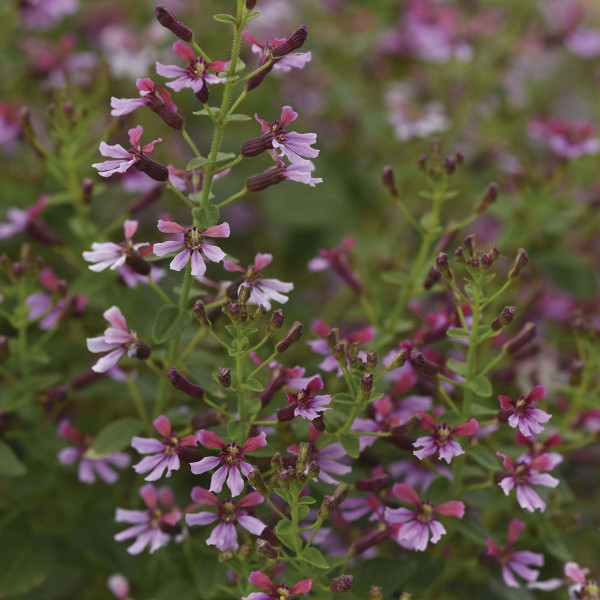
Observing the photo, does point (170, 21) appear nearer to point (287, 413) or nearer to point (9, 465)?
point (287, 413)

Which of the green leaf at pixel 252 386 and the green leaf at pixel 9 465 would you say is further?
the green leaf at pixel 9 465

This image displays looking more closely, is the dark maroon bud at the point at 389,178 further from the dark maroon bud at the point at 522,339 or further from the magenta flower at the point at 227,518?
the magenta flower at the point at 227,518

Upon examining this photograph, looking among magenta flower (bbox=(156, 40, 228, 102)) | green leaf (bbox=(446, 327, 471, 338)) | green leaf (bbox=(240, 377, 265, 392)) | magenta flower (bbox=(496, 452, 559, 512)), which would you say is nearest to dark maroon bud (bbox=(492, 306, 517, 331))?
green leaf (bbox=(446, 327, 471, 338))

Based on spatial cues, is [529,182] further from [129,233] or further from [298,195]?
[129,233]

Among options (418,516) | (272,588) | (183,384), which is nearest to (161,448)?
(183,384)

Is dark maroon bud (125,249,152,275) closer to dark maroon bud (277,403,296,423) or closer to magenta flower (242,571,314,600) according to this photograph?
dark maroon bud (277,403,296,423)

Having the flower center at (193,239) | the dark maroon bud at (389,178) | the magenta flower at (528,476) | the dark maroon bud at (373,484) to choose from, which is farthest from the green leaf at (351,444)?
the dark maroon bud at (389,178)

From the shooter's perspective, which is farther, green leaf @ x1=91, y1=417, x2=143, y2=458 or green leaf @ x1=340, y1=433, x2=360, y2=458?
green leaf @ x1=91, y1=417, x2=143, y2=458
